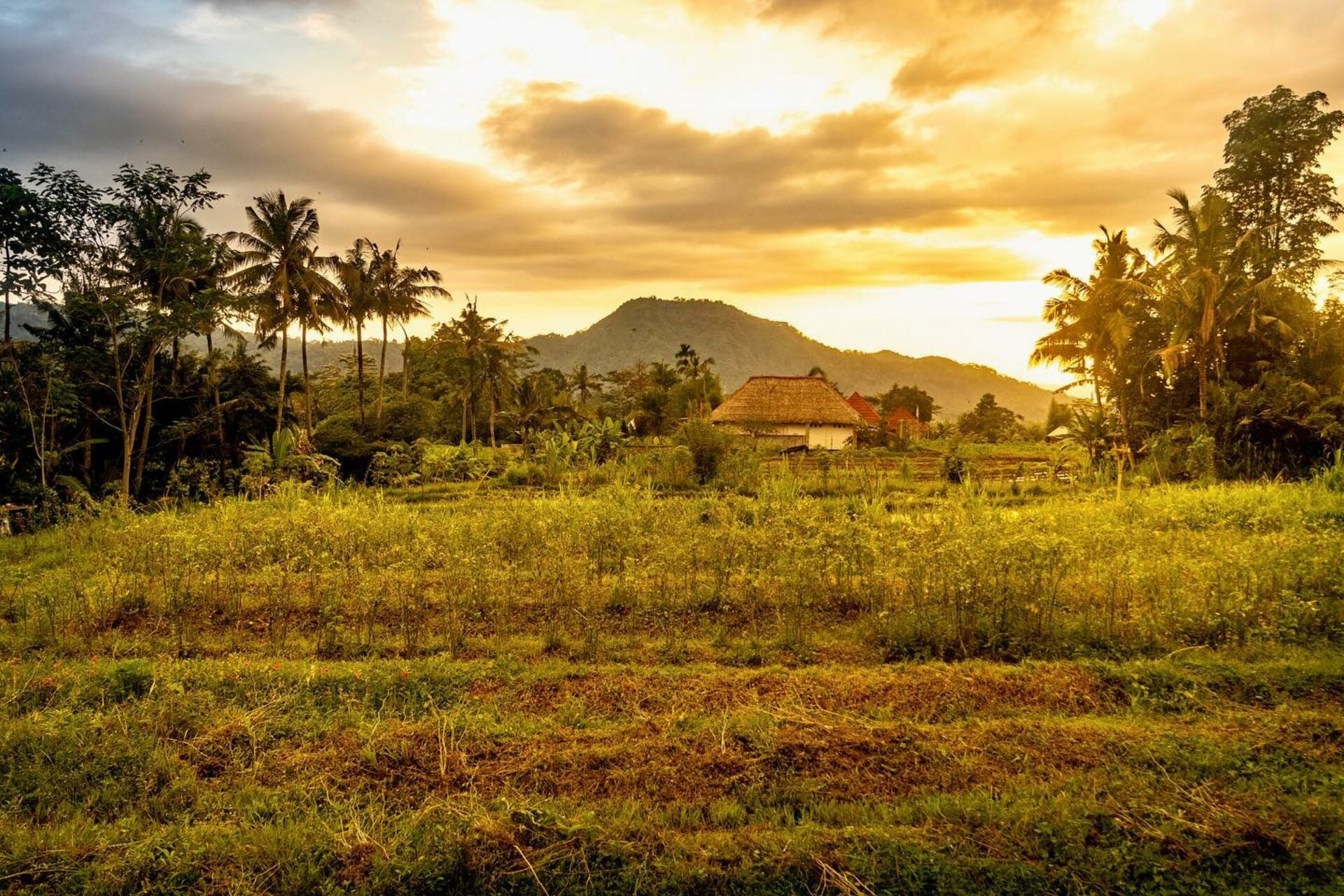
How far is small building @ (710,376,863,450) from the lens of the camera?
111 feet

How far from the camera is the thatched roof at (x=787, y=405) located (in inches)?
1346

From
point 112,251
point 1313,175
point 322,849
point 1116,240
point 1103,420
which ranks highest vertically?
point 1313,175

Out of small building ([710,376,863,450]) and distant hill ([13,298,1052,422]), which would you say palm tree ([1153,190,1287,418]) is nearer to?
small building ([710,376,863,450])

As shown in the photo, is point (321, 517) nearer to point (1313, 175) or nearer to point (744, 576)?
point (744, 576)

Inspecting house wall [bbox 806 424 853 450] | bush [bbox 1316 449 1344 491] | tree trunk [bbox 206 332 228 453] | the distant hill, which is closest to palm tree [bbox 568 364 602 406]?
house wall [bbox 806 424 853 450]

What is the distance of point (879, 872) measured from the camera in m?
2.75

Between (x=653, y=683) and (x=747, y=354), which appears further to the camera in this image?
(x=747, y=354)

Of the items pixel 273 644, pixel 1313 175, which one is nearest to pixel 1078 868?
pixel 273 644

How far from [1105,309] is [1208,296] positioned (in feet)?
11.9

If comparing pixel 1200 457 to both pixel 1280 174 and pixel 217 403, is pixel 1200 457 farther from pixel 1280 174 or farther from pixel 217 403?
pixel 217 403

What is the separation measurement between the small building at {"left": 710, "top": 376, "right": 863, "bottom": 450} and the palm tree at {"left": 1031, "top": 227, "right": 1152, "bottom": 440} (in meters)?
13.1

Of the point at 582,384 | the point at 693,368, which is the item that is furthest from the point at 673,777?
the point at 693,368

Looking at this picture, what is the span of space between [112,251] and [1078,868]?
17.5 metres

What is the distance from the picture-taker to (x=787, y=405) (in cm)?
3456
